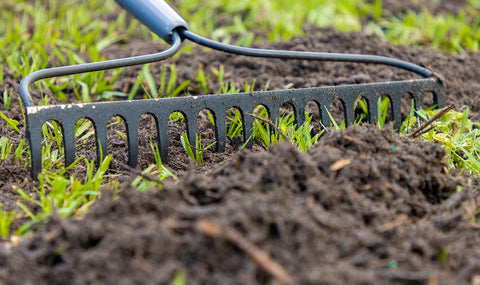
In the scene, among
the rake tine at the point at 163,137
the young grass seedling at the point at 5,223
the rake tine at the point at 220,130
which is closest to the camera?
the young grass seedling at the point at 5,223

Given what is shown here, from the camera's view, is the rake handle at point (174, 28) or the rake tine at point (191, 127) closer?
the rake tine at point (191, 127)

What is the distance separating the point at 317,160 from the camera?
1177 mm

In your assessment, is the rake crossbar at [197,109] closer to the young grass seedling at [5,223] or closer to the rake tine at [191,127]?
the rake tine at [191,127]

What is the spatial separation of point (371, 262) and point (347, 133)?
52 centimetres

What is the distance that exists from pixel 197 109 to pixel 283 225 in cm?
84

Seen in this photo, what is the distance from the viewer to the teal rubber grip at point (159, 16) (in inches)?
74.4

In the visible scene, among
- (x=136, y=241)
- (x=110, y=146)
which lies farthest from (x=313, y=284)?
(x=110, y=146)

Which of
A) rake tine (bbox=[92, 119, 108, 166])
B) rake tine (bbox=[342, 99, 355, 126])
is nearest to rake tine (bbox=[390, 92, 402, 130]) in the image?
rake tine (bbox=[342, 99, 355, 126])

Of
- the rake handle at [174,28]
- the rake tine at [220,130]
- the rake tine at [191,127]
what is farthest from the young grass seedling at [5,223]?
the rake handle at [174,28]

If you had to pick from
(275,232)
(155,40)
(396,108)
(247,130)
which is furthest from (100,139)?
(155,40)

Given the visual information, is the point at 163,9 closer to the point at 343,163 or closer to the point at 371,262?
the point at 343,163

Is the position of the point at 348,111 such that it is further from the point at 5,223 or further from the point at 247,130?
the point at 5,223

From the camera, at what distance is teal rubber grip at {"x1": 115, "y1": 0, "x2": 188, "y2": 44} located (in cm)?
189

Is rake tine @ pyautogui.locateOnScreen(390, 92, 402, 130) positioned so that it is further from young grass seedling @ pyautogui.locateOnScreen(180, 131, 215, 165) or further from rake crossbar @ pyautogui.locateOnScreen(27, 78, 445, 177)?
young grass seedling @ pyautogui.locateOnScreen(180, 131, 215, 165)
